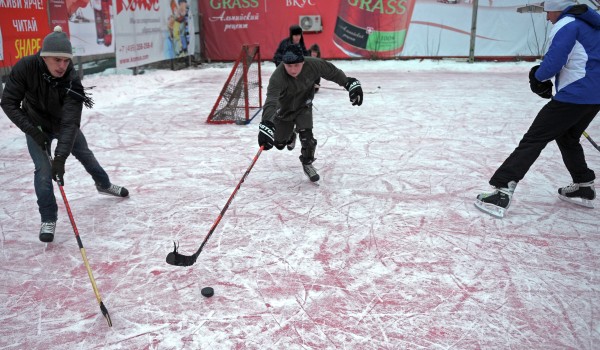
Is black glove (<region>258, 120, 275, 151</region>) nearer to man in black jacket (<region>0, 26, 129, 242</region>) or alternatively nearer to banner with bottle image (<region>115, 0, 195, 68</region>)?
man in black jacket (<region>0, 26, 129, 242</region>)

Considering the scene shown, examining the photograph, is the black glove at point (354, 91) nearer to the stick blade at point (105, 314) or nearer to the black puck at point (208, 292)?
the black puck at point (208, 292)

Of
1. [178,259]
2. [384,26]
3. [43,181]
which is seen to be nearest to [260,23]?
[384,26]

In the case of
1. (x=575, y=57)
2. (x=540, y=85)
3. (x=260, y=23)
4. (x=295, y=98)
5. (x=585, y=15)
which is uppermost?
(x=585, y=15)

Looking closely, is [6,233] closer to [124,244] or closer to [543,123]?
[124,244]

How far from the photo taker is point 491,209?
153 inches

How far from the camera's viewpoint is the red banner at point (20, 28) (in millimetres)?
7082

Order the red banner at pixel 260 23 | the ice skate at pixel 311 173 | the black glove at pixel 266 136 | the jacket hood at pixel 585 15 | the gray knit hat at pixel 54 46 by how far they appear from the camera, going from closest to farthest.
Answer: the gray knit hat at pixel 54 46 < the jacket hood at pixel 585 15 < the black glove at pixel 266 136 < the ice skate at pixel 311 173 < the red banner at pixel 260 23

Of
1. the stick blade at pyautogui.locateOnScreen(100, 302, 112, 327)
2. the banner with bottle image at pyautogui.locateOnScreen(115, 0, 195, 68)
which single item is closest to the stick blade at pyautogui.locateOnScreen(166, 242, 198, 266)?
the stick blade at pyautogui.locateOnScreen(100, 302, 112, 327)

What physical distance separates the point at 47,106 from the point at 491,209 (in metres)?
3.54

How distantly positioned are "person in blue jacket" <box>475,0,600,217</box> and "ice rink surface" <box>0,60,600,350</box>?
24 cm

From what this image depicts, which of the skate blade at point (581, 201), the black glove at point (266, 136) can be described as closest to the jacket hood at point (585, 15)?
the skate blade at point (581, 201)

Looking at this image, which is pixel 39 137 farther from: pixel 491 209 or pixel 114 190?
pixel 491 209


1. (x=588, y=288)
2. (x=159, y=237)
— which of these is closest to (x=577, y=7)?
(x=588, y=288)

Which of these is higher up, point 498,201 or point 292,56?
point 292,56
